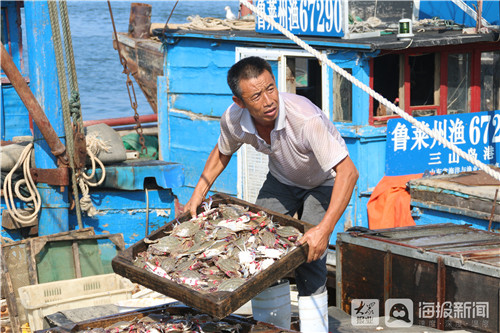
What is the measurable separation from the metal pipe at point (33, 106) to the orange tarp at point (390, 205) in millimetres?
3640

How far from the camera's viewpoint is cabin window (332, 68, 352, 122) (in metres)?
8.45

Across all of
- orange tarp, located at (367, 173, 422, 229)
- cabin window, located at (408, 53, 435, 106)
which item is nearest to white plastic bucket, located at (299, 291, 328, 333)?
orange tarp, located at (367, 173, 422, 229)

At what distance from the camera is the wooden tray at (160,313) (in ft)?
12.8

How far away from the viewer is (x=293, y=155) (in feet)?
13.9

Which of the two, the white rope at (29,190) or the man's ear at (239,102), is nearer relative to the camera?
the man's ear at (239,102)

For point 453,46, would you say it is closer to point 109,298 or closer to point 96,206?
point 96,206

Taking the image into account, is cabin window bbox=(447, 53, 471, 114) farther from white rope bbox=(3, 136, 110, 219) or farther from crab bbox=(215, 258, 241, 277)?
crab bbox=(215, 258, 241, 277)

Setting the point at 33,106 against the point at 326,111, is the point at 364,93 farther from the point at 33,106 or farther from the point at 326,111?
the point at 33,106

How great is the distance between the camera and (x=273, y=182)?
462 centimetres

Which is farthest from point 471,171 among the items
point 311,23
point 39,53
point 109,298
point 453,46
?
point 39,53

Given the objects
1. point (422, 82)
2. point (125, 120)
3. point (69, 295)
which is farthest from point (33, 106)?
point (125, 120)

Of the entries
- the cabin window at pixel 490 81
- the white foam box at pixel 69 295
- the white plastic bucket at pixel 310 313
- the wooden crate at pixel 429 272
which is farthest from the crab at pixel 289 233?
the cabin window at pixel 490 81

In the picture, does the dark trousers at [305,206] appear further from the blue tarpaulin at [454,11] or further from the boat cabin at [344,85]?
the blue tarpaulin at [454,11]

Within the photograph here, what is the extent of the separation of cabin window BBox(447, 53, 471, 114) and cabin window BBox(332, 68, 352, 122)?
1.57 meters
